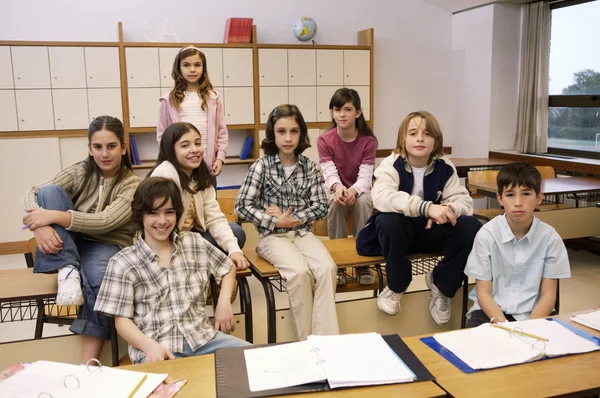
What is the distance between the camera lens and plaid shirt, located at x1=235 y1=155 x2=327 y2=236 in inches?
104

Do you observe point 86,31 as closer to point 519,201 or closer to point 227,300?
point 227,300

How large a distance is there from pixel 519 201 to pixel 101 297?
159 cm

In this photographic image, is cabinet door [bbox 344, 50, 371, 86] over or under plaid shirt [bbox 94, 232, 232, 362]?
over

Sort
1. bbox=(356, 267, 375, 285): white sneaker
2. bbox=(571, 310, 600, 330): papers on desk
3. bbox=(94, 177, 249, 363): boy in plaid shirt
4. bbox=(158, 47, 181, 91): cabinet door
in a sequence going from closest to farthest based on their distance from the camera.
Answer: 1. bbox=(571, 310, 600, 330): papers on desk
2. bbox=(94, 177, 249, 363): boy in plaid shirt
3. bbox=(356, 267, 375, 285): white sneaker
4. bbox=(158, 47, 181, 91): cabinet door

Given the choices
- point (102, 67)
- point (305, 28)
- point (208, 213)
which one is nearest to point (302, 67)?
point (305, 28)

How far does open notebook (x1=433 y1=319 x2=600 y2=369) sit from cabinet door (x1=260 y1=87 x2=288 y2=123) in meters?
4.31

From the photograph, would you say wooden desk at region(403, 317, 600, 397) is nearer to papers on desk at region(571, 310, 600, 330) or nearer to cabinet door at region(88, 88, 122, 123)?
papers on desk at region(571, 310, 600, 330)

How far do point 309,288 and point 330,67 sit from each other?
387cm

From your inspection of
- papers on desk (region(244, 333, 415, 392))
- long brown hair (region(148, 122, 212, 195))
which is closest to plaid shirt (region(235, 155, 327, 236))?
long brown hair (region(148, 122, 212, 195))

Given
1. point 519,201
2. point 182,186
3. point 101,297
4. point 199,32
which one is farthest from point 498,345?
point 199,32

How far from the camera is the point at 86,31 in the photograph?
17.5ft

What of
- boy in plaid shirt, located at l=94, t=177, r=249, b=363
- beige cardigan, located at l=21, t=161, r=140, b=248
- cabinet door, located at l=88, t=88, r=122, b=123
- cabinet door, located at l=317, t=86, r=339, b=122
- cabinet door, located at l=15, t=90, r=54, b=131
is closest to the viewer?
boy in plaid shirt, located at l=94, t=177, r=249, b=363

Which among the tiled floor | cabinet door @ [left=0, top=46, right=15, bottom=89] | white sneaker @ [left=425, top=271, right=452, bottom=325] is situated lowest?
the tiled floor

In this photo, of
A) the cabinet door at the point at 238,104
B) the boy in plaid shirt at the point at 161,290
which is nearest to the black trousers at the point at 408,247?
the boy in plaid shirt at the point at 161,290
